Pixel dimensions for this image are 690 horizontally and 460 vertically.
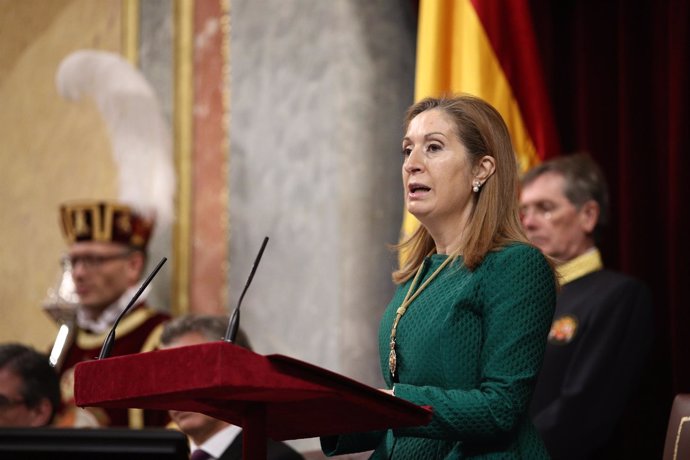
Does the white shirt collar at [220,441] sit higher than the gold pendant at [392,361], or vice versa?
the gold pendant at [392,361]

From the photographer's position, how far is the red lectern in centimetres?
162

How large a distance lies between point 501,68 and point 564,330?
994 mm

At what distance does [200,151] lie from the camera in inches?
201

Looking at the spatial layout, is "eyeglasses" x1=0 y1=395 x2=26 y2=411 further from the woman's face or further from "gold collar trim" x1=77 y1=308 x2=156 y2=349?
the woman's face

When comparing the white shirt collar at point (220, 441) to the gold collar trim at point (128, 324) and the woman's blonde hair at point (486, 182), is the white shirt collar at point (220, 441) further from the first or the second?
the gold collar trim at point (128, 324)

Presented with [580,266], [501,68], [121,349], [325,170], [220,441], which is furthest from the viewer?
[121,349]

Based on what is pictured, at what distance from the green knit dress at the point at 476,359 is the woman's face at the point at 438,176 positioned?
4.6 inches

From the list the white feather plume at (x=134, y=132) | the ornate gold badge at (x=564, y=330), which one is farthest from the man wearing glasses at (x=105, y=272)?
the ornate gold badge at (x=564, y=330)

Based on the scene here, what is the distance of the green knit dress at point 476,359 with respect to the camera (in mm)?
1989

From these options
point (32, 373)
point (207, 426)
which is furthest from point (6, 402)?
point (207, 426)

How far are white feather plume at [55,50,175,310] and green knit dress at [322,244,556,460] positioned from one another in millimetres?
2991

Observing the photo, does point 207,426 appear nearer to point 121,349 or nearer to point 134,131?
point 121,349

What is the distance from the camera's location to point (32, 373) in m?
3.43

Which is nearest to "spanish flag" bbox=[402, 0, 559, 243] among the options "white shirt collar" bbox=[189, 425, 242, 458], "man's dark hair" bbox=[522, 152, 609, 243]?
"man's dark hair" bbox=[522, 152, 609, 243]
